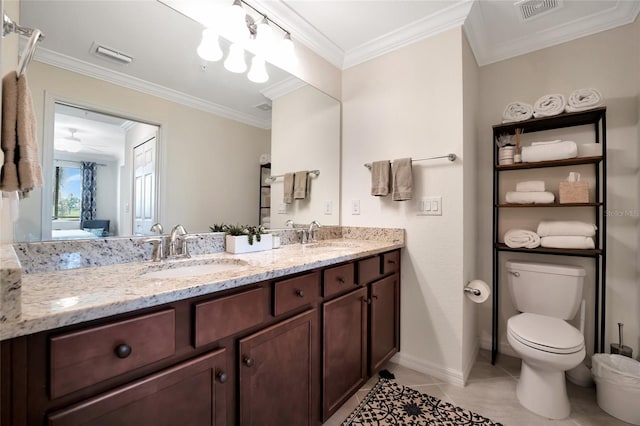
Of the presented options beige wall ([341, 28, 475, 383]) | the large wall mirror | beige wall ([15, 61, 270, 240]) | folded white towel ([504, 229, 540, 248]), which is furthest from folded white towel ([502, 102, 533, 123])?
beige wall ([15, 61, 270, 240])

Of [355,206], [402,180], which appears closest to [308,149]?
[355,206]

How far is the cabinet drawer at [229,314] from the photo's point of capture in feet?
2.92

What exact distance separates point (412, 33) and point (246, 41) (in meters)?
1.17

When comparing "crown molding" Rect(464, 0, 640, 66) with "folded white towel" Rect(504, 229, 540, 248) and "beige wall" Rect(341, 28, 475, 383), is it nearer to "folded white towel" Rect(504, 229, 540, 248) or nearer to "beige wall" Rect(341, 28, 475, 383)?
"beige wall" Rect(341, 28, 475, 383)

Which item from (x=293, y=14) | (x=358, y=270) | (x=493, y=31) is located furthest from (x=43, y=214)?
(x=493, y=31)

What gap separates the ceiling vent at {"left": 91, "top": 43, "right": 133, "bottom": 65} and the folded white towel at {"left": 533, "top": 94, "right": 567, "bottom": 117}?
2451 mm

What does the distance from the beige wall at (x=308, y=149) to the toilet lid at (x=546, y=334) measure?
139 centimetres

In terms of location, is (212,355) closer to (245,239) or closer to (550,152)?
(245,239)

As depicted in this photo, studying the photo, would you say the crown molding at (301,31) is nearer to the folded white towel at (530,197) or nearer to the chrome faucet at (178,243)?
the chrome faucet at (178,243)

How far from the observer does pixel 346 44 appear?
2.25 meters

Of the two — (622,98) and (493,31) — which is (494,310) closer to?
(622,98)

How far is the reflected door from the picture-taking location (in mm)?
1342

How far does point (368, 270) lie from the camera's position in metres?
1.73

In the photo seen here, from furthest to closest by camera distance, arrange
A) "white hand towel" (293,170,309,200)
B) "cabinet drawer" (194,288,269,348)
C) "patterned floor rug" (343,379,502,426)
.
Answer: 1. "white hand towel" (293,170,309,200)
2. "patterned floor rug" (343,379,502,426)
3. "cabinet drawer" (194,288,269,348)
